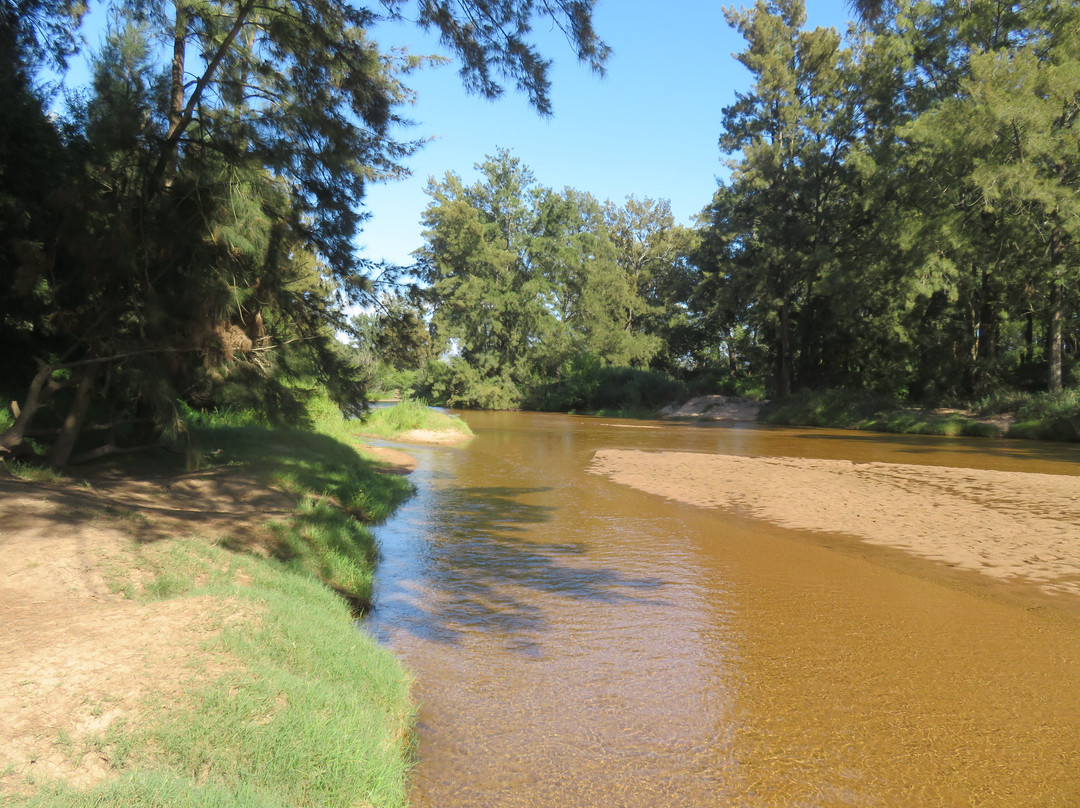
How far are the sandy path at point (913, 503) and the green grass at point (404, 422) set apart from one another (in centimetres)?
983

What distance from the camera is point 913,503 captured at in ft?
38.8

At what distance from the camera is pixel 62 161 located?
8.58m

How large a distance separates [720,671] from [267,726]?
3.55 m

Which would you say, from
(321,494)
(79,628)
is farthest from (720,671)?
(321,494)

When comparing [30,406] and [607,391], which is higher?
[607,391]

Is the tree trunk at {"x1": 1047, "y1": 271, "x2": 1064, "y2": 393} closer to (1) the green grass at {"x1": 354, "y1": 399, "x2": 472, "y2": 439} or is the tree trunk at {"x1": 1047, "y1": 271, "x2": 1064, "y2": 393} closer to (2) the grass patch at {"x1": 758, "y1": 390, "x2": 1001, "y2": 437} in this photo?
(2) the grass patch at {"x1": 758, "y1": 390, "x2": 1001, "y2": 437}

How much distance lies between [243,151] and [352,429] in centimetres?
1696

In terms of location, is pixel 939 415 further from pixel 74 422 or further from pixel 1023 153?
pixel 74 422

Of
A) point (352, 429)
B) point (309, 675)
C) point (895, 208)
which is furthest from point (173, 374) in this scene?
point (895, 208)

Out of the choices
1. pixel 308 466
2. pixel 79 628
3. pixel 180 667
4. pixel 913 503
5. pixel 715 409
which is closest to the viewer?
pixel 180 667

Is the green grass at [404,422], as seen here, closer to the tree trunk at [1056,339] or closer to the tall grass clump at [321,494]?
the tall grass clump at [321,494]

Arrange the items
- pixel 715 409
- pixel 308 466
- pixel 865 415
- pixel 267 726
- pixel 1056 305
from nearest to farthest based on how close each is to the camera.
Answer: pixel 267 726
pixel 308 466
pixel 1056 305
pixel 865 415
pixel 715 409

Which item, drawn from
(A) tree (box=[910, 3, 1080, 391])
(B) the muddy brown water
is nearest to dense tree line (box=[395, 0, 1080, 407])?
(A) tree (box=[910, 3, 1080, 391])

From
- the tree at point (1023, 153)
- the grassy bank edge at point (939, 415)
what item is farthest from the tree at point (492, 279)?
the tree at point (1023, 153)
